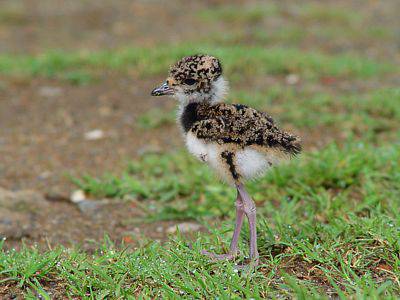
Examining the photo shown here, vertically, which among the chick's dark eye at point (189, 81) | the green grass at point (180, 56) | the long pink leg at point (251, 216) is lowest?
the green grass at point (180, 56)

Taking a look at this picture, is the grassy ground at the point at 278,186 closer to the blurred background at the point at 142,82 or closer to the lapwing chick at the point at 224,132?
the blurred background at the point at 142,82

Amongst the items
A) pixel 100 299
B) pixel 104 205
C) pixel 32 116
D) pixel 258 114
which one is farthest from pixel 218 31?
pixel 100 299

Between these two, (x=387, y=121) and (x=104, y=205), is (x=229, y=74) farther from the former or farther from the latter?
(x=104, y=205)

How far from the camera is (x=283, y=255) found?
3871 millimetres

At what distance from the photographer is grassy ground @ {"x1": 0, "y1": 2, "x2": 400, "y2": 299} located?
3.62 m

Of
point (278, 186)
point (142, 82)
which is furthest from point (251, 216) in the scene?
point (142, 82)

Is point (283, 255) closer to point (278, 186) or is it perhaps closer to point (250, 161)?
point (250, 161)

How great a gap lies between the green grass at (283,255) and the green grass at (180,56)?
3232 millimetres

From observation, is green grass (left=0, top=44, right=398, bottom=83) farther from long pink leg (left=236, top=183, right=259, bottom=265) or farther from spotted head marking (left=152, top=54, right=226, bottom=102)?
long pink leg (left=236, top=183, right=259, bottom=265)

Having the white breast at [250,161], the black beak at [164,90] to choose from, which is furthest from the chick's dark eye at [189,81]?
the white breast at [250,161]

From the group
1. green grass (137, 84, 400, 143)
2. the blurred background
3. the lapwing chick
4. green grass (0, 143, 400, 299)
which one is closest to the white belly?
the lapwing chick

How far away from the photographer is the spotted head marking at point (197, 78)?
395cm

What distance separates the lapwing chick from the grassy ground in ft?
1.19

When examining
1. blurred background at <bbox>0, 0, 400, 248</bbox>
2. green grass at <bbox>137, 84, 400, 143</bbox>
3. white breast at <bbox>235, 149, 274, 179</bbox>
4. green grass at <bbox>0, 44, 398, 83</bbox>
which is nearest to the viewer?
white breast at <bbox>235, 149, 274, 179</bbox>
